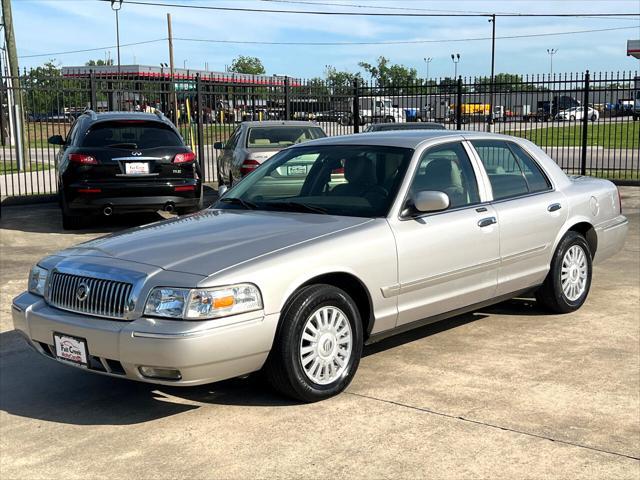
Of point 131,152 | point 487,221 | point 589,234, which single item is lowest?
point 589,234

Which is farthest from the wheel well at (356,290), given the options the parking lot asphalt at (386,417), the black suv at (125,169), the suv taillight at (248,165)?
the suv taillight at (248,165)

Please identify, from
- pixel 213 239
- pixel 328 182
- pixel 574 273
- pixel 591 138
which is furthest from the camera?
pixel 591 138

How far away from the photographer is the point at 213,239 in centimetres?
493

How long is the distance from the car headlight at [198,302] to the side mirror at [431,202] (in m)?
1.42

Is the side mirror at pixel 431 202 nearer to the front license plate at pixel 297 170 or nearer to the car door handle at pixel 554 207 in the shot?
the front license plate at pixel 297 170

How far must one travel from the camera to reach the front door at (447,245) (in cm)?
530

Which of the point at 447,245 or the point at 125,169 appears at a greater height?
the point at 125,169

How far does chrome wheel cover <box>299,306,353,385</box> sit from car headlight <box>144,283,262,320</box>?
473mm

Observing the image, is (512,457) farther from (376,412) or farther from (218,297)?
(218,297)

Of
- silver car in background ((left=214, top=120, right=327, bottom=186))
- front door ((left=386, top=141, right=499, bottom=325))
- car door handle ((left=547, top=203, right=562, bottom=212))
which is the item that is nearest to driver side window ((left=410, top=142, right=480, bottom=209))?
front door ((left=386, top=141, right=499, bottom=325))

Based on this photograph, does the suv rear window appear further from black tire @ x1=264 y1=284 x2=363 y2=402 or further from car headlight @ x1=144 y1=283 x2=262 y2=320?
car headlight @ x1=144 y1=283 x2=262 y2=320

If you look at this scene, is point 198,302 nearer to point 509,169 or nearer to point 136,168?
point 509,169

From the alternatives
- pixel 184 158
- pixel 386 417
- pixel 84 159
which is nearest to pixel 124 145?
pixel 84 159

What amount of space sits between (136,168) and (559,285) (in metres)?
6.48
